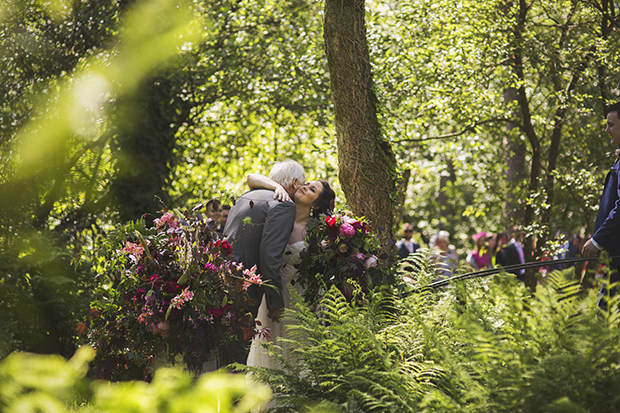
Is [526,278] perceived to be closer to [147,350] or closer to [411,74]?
[411,74]

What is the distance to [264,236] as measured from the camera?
3889mm

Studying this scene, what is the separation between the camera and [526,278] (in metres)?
8.72

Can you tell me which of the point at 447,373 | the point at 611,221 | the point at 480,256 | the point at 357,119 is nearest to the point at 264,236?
the point at 357,119

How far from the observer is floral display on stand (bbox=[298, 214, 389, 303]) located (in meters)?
3.78

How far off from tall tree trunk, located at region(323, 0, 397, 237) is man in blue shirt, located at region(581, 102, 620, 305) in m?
1.71

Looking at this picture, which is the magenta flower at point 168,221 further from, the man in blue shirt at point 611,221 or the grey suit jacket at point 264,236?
the man in blue shirt at point 611,221

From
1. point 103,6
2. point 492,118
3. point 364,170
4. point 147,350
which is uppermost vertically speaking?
point 103,6

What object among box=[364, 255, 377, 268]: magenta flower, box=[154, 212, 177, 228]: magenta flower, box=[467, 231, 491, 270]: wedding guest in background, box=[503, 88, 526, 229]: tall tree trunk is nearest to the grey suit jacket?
box=[364, 255, 377, 268]: magenta flower

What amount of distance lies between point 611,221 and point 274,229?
234cm

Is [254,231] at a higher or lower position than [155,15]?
lower

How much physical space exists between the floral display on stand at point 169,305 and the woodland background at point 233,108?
81.1 inches

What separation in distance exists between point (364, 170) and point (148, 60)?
5.42 metres

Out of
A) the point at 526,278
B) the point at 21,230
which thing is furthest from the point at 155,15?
the point at 526,278

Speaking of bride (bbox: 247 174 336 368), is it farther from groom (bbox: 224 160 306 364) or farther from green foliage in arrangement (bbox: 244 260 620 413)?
green foliage in arrangement (bbox: 244 260 620 413)
